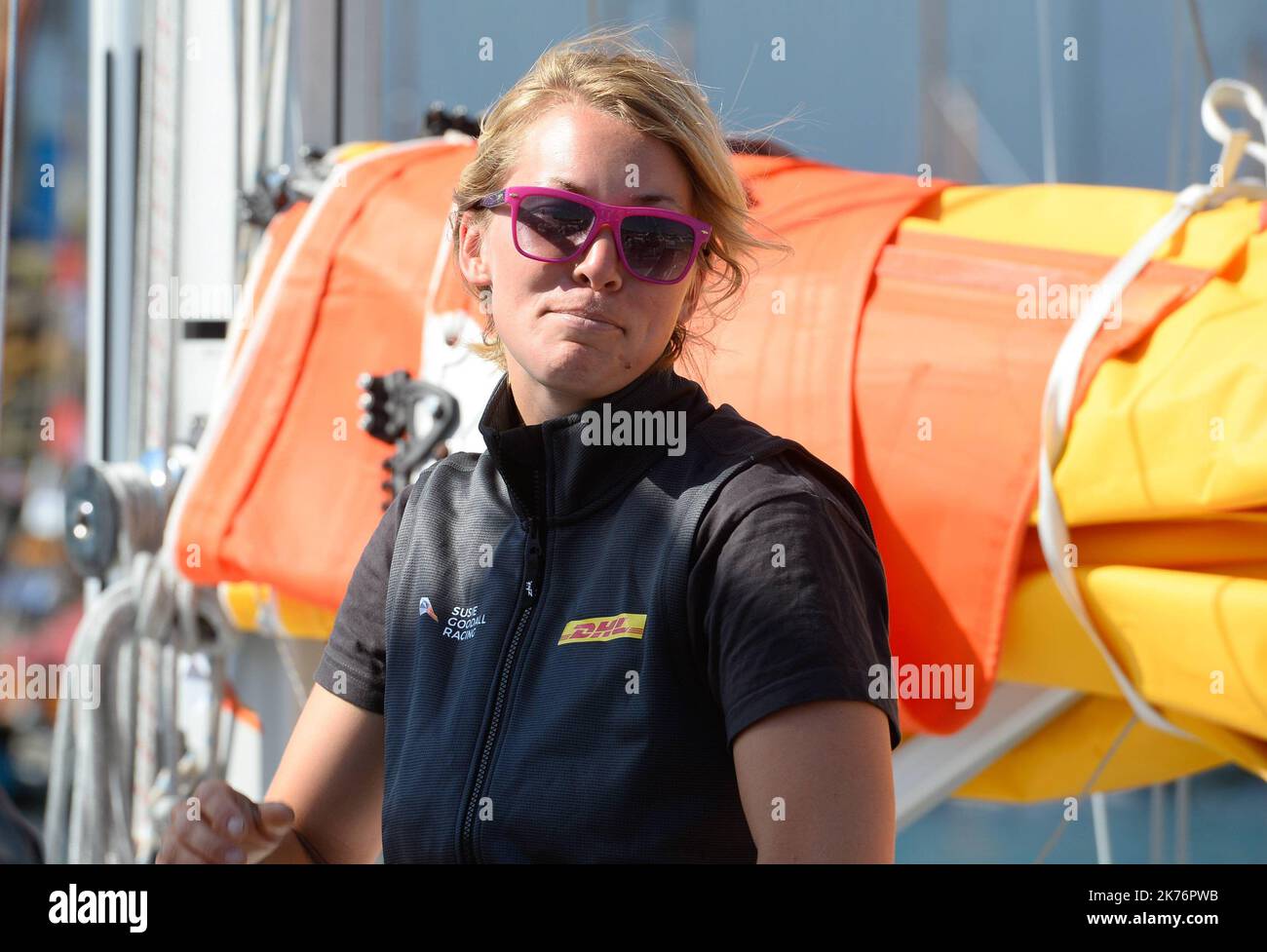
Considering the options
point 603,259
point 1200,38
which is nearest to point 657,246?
point 603,259

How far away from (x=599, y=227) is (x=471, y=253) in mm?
154

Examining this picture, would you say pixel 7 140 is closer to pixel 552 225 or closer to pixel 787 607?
pixel 552 225

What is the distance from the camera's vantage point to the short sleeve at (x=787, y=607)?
668mm

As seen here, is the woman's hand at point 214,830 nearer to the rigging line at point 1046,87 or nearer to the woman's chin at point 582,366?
the woman's chin at point 582,366

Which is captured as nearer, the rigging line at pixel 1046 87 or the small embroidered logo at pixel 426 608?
the small embroidered logo at pixel 426 608

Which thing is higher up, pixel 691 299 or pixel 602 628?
pixel 691 299

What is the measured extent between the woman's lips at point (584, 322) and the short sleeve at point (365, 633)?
0.18m

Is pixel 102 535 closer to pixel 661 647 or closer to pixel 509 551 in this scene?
pixel 509 551

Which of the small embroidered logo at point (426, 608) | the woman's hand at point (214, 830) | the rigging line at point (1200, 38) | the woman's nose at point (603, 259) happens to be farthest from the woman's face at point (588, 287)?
the rigging line at point (1200, 38)

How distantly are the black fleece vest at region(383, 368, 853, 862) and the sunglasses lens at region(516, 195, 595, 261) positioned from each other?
3.7 inches

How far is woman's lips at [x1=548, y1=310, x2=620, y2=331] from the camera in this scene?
0.81m

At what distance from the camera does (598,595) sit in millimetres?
753
